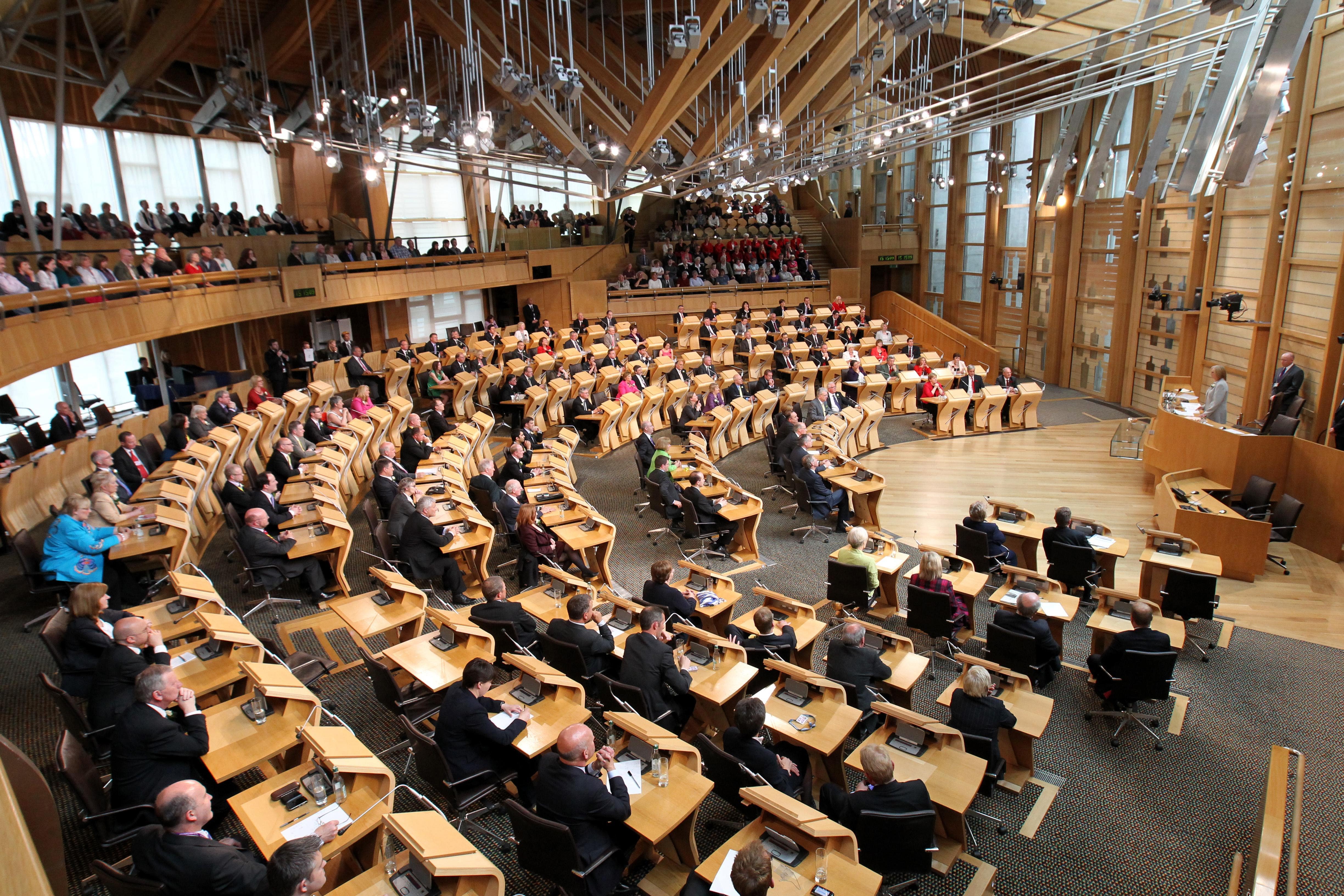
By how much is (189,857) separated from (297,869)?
711 millimetres

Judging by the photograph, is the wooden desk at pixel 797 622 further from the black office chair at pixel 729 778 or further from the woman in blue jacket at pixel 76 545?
the woman in blue jacket at pixel 76 545

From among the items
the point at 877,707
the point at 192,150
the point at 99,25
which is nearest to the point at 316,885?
the point at 877,707

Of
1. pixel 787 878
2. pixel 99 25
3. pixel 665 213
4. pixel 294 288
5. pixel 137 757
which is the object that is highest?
pixel 99 25

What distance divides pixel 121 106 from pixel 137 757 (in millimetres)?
14444

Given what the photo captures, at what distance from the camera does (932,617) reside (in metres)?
7.47

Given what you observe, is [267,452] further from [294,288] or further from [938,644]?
[938,644]

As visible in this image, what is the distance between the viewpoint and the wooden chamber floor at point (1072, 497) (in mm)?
8797

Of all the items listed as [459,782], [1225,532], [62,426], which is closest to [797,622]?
[459,782]

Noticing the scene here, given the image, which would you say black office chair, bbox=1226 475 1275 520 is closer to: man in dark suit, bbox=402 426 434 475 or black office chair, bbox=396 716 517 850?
black office chair, bbox=396 716 517 850

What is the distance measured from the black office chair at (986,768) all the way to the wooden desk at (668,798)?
72.6 inches

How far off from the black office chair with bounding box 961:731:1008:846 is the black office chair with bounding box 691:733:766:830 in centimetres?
151

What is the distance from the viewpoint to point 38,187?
14.9 meters

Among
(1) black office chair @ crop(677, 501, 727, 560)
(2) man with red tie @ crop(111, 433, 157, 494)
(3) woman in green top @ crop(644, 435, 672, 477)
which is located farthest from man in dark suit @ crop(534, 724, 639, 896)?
(2) man with red tie @ crop(111, 433, 157, 494)

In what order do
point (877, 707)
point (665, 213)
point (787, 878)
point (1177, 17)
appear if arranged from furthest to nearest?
point (665, 213)
point (1177, 17)
point (877, 707)
point (787, 878)
